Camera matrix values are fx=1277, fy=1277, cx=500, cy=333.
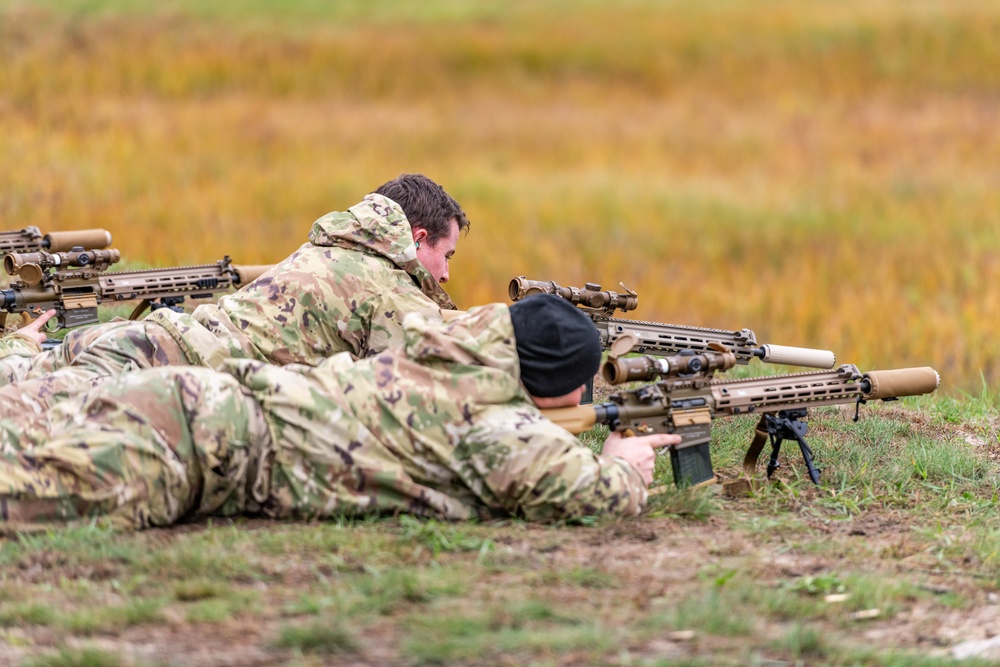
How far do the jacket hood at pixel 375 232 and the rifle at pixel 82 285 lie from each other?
2074 millimetres

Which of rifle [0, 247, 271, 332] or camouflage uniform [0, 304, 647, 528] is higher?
rifle [0, 247, 271, 332]

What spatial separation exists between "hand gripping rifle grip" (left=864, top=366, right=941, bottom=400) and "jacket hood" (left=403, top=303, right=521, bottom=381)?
2.18 metres

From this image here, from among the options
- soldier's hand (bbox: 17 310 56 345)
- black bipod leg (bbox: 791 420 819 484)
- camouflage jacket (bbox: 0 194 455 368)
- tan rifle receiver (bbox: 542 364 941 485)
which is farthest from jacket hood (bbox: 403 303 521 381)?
soldier's hand (bbox: 17 310 56 345)

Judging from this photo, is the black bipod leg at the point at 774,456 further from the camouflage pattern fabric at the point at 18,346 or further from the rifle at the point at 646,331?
the camouflage pattern fabric at the point at 18,346

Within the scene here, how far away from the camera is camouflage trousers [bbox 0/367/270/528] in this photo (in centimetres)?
534

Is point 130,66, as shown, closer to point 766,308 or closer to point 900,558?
point 766,308

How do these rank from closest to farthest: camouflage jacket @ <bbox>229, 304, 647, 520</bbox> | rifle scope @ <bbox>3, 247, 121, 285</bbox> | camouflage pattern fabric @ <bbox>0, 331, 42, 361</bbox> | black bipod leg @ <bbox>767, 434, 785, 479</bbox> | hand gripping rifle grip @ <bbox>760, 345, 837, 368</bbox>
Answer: camouflage jacket @ <bbox>229, 304, 647, 520</bbox>
black bipod leg @ <bbox>767, 434, 785, 479</bbox>
camouflage pattern fabric @ <bbox>0, 331, 42, 361</bbox>
hand gripping rifle grip @ <bbox>760, 345, 837, 368</bbox>
rifle scope @ <bbox>3, 247, 121, 285</bbox>

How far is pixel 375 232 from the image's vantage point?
734cm

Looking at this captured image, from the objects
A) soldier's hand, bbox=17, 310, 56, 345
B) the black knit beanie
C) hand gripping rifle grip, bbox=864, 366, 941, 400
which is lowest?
hand gripping rifle grip, bbox=864, 366, 941, 400

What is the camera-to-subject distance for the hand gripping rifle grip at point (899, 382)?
6816 mm

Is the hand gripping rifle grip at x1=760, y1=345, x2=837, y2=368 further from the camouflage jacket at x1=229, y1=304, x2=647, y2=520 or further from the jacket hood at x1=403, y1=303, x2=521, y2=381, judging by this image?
the jacket hood at x1=403, y1=303, x2=521, y2=381

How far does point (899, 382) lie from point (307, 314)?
3.27 meters

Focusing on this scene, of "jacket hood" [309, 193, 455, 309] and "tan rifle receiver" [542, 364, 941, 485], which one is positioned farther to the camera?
"jacket hood" [309, 193, 455, 309]

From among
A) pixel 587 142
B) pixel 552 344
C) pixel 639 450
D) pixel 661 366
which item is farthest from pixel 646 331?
pixel 587 142
